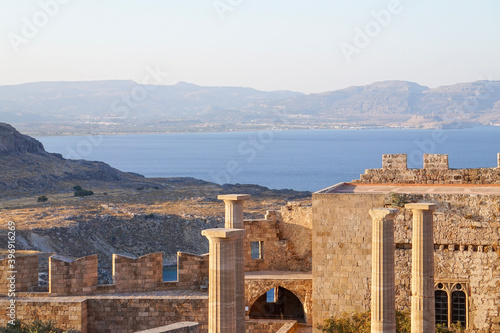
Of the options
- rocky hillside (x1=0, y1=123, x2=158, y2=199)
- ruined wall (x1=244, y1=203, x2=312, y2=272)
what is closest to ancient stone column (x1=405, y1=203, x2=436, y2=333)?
ruined wall (x1=244, y1=203, x2=312, y2=272)

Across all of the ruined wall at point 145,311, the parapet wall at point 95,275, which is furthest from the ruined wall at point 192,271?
the ruined wall at point 145,311

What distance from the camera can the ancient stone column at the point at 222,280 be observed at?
1375 cm

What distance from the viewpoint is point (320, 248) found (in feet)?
61.8

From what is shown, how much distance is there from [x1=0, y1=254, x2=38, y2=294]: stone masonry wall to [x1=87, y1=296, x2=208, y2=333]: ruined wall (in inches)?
72.8

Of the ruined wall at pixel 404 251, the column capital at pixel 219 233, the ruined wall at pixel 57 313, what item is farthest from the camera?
the ruined wall at pixel 57 313

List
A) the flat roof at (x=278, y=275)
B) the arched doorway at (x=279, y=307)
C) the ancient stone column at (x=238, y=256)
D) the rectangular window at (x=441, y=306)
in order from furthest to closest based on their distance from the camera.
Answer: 1. the arched doorway at (x=279, y=307)
2. the flat roof at (x=278, y=275)
3. the rectangular window at (x=441, y=306)
4. the ancient stone column at (x=238, y=256)

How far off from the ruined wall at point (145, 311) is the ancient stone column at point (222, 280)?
548 centimetres

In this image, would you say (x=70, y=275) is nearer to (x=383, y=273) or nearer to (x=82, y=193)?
(x=383, y=273)

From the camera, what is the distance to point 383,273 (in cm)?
1396

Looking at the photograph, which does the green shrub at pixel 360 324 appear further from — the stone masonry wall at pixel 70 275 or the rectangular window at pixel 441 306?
the stone masonry wall at pixel 70 275

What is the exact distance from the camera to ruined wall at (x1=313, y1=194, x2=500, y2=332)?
18078 mm

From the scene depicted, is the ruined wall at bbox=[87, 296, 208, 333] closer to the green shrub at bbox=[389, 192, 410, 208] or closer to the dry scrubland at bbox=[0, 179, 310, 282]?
the green shrub at bbox=[389, 192, 410, 208]

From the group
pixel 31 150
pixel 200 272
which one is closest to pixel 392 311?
pixel 200 272

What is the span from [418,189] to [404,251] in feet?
8.36
